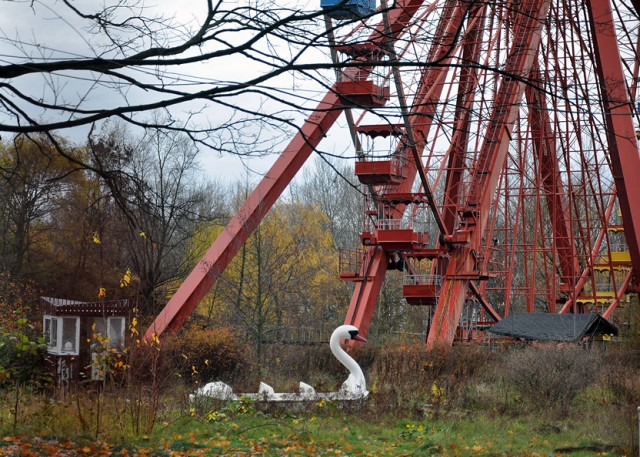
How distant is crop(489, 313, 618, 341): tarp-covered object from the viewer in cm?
2452

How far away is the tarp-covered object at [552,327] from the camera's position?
80.4ft

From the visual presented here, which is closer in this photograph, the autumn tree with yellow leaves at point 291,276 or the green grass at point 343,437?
the green grass at point 343,437

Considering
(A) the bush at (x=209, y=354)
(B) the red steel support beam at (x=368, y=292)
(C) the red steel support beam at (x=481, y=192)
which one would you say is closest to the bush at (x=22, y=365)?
(A) the bush at (x=209, y=354)

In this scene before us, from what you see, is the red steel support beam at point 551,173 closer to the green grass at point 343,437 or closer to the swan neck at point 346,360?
the swan neck at point 346,360

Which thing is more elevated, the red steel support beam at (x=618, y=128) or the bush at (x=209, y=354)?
the red steel support beam at (x=618, y=128)

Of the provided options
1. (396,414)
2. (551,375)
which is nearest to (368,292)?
(551,375)

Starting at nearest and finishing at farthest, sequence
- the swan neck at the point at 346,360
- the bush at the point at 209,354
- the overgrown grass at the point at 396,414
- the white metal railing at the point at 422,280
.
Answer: the overgrown grass at the point at 396,414 → the swan neck at the point at 346,360 → the bush at the point at 209,354 → the white metal railing at the point at 422,280

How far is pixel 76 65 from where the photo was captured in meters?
8.21

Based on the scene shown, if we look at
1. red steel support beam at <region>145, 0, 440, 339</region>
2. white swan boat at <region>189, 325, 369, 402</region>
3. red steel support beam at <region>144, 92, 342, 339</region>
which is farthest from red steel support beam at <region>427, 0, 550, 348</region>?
white swan boat at <region>189, 325, 369, 402</region>

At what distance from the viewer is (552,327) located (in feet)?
84.3

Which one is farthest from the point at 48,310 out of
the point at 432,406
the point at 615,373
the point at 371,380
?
the point at 615,373

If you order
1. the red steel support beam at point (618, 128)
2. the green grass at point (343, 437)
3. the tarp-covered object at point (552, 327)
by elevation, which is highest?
the red steel support beam at point (618, 128)

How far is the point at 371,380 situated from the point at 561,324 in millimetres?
8613

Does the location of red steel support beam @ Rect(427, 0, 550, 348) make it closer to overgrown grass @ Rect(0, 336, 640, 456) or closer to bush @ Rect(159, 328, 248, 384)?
overgrown grass @ Rect(0, 336, 640, 456)
